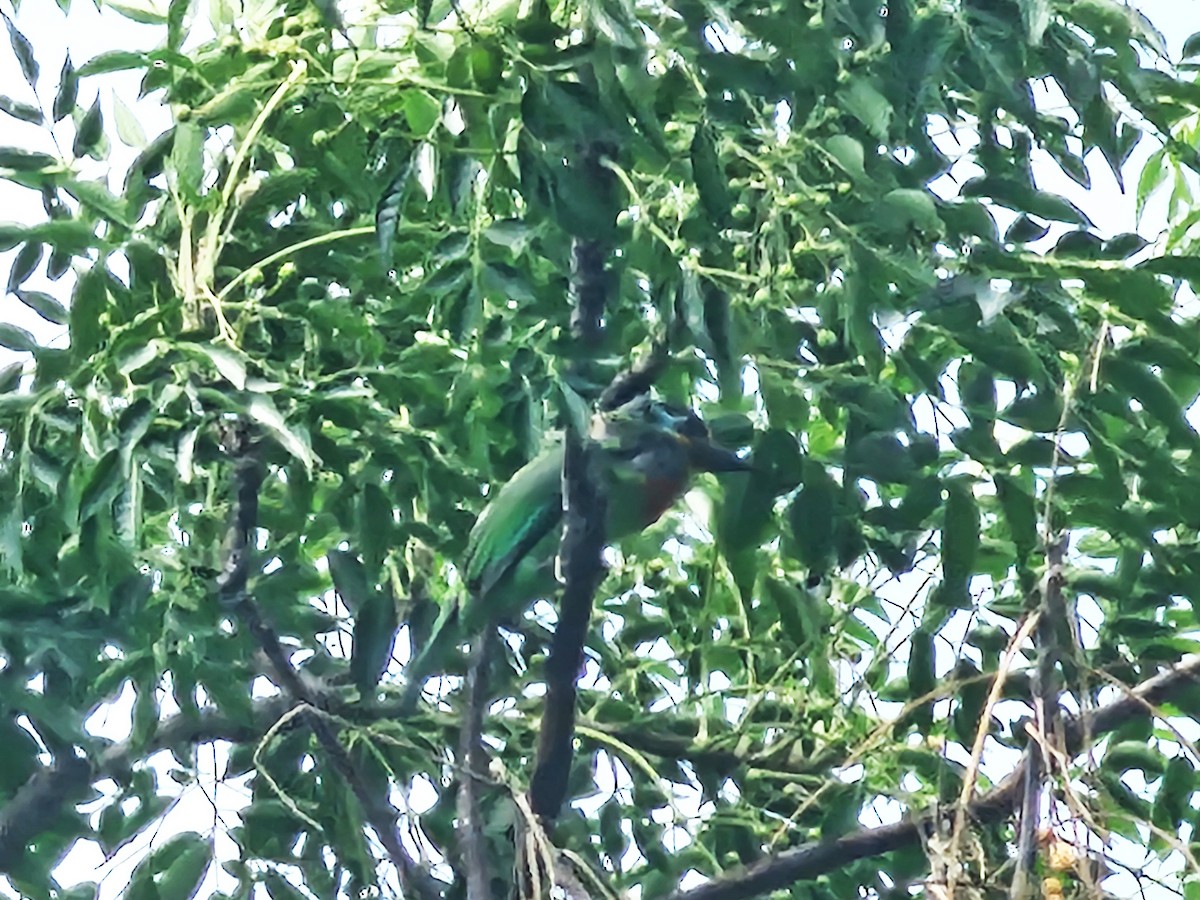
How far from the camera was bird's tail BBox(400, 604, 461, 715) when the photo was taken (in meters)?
1.83

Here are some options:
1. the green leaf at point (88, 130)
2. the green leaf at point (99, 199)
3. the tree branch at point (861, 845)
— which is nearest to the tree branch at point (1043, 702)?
the tree branch at point (861, 845)

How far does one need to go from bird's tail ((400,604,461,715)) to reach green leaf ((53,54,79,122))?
2.09 feet

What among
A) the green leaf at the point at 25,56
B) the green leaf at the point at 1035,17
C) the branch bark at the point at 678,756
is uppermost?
the green leaf at the point at 1035,17

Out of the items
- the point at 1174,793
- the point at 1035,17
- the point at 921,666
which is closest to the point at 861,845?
the point at 921,666

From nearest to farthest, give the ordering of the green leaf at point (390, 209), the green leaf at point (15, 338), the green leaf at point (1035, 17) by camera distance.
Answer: the green leaf at point (1035, 17)
the green leaf at point (390, 209)
the green leaf at point (15, 338)

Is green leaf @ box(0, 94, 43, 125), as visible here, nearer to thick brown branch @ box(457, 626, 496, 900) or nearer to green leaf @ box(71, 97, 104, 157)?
green leaf @ box(71, 97, 104, 157)

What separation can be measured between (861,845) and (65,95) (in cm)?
99

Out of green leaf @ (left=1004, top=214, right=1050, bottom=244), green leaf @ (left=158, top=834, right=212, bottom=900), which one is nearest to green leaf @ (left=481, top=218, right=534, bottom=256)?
green leaf @ (left=1004, top=214, right=1050, bottom=244)

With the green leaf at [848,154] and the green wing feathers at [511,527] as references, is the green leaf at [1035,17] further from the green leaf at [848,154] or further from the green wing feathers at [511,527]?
the green wing feathers at [511,527]

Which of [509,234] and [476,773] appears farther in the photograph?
[476,773]

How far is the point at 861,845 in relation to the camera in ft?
5.58

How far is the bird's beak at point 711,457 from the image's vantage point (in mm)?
1706

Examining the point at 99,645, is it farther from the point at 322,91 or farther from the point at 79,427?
the point at 322,91

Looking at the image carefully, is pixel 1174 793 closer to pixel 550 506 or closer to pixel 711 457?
pixel 711 457
